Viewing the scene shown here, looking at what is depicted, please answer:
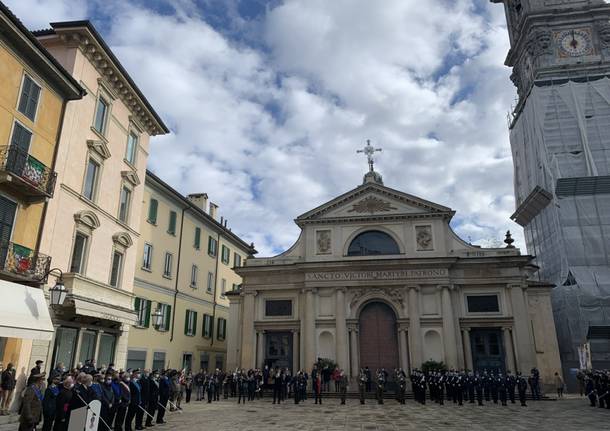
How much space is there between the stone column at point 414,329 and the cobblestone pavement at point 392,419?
7.29 metres

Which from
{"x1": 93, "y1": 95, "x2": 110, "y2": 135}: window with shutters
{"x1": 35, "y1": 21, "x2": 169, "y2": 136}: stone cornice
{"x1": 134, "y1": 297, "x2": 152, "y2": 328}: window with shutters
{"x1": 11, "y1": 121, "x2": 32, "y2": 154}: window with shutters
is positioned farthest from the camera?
{"x1": 134, "y1": 297, "x2": 152, "y2": 328}: window with shutters

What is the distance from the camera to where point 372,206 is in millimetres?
32094

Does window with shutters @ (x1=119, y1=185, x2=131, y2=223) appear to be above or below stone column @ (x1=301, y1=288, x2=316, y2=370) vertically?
above

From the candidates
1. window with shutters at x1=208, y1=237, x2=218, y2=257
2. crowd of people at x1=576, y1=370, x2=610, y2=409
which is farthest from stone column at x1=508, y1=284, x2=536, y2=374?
window with shutters at x1=208, y1=237, x2=218, y2=257

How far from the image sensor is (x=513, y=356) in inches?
1085

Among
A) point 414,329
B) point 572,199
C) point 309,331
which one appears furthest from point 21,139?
point 572,199

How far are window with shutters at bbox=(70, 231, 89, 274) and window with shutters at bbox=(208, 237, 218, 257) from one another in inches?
686

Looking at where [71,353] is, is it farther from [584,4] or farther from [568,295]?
[584,4]

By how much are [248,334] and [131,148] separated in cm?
1449

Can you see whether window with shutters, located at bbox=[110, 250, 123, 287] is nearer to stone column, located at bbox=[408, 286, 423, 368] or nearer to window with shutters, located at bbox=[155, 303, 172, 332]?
window with shutters, located at bbox=[155, 303, 172, 332]

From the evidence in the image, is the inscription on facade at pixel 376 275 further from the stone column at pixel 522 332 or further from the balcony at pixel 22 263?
the balcony at pixel 22 263

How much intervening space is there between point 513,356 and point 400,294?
24.9ft

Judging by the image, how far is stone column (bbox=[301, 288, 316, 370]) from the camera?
29.0 meters

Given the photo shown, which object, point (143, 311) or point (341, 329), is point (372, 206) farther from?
point (143, 311)
